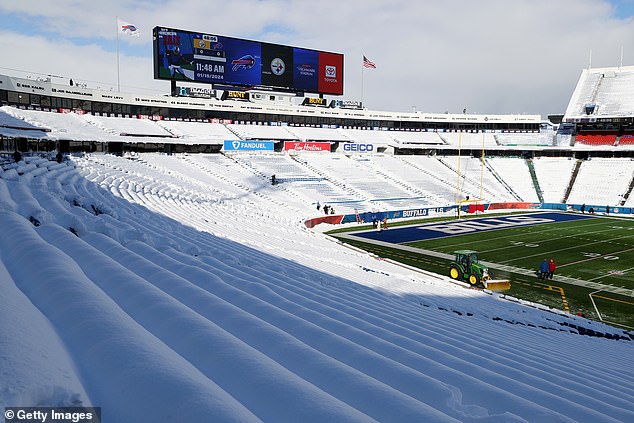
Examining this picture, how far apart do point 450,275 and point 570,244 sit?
1366cm

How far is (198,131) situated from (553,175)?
44980mm

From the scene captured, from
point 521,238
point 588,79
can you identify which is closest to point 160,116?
point 521,238

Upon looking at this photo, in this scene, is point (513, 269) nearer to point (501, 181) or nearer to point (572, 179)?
point (501, 181)

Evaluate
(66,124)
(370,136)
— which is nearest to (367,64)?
(370,136)

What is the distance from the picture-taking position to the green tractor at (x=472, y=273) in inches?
750

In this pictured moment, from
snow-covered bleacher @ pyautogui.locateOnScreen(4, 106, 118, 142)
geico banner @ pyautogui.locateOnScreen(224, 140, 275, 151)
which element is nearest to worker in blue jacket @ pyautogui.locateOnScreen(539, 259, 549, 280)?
snow-covered bleacher @ pyautogui.locateOnScreen(4, 106, 118, 142)

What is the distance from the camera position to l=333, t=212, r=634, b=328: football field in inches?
727

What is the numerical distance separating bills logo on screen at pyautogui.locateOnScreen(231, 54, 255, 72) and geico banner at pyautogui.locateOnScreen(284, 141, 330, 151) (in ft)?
→ 33.1

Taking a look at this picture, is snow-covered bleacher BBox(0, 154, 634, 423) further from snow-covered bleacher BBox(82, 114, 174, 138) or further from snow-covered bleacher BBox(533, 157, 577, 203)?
snow-covered bleacher BBox(533, 157, 577, 203)

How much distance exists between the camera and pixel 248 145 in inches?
2030

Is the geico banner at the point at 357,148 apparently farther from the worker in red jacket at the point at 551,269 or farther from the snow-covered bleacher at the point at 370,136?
the worker in red jacket at the point at 551,269

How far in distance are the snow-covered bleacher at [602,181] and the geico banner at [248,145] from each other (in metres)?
35.5

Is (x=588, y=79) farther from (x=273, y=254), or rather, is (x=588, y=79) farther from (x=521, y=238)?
(x=273, y=254)

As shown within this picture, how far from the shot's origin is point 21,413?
6.28ft
